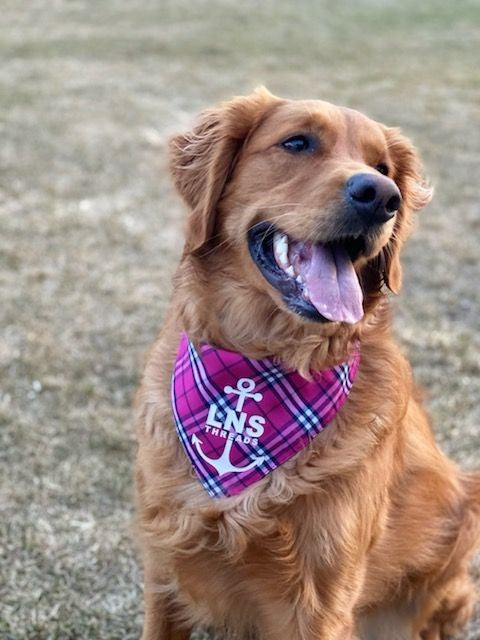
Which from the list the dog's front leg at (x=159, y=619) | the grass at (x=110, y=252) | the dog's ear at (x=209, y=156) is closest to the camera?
the dog's ear at (x=209, y=156)

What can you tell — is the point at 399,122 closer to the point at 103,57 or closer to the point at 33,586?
the point at 103,57

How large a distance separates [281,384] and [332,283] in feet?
1.35

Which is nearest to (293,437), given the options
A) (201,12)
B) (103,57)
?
(103,57)

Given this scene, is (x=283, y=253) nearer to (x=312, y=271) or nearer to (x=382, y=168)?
(x=312, y=271)

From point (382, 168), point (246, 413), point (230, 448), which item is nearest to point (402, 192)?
point (382, 168)

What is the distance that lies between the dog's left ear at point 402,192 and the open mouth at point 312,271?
0.23 metres

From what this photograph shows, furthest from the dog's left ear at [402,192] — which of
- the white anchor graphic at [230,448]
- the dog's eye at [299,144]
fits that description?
the white anchor graphic at [230,448]

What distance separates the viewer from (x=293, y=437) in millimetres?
2631

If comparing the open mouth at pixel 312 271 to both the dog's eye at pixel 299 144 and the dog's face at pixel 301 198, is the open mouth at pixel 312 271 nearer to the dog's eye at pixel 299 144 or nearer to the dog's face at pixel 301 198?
the dog's face at pixel 301 198

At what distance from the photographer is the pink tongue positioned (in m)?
2.48

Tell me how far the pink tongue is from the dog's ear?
394mm

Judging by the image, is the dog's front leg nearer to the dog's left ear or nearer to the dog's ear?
the dog's ear

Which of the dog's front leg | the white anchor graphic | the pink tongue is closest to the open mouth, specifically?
the pink tongue

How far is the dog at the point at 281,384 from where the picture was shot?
258 centimetres
